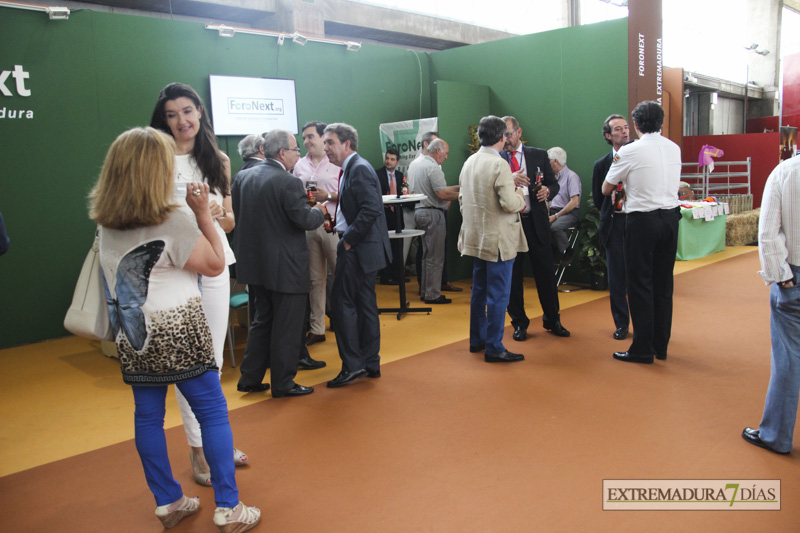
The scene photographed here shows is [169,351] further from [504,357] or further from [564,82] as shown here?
[564,82]

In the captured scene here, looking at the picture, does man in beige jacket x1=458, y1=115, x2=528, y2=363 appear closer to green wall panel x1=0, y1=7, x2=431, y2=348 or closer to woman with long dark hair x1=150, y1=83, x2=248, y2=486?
woman with long dark hair x1=150, y1=83, x2=248, y2=486

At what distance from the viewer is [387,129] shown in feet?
27.0

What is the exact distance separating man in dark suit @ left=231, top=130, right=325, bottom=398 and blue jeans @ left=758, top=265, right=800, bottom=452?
235cm

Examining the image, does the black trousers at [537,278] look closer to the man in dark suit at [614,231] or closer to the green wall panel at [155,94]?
the man in dark suit at [614,231]

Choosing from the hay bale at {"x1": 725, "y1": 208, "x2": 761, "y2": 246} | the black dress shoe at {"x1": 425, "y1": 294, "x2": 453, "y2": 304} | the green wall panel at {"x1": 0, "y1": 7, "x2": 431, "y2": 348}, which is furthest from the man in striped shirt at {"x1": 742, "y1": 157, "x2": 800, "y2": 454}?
A: the hay bale at {"x1": 725, "y1": 208, "x2": 761, "y2": 246}

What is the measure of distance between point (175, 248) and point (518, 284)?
3416mm

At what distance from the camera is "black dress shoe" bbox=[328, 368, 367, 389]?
4109 millimetres

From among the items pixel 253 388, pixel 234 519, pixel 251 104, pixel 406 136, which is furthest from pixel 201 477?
pixel 406 136

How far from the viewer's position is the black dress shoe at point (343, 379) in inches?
162

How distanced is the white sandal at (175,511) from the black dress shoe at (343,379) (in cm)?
157

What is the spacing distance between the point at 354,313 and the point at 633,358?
1854mm

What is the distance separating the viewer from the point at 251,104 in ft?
23.0

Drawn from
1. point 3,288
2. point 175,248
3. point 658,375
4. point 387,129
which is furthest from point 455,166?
point 175,248

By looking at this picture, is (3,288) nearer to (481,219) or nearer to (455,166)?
(481,219)
